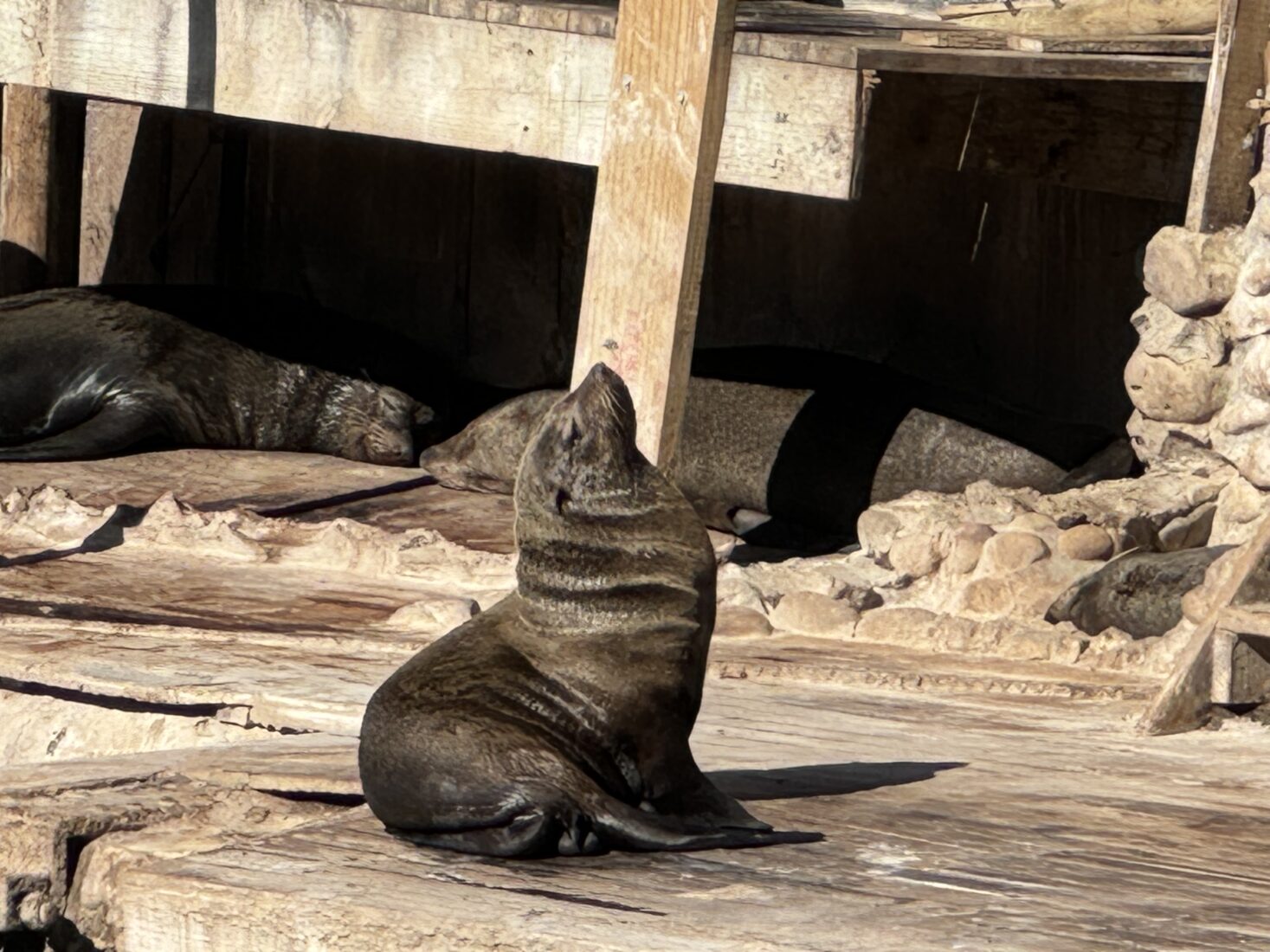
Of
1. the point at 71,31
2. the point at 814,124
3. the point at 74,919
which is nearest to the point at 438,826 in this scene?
the point at 74,919

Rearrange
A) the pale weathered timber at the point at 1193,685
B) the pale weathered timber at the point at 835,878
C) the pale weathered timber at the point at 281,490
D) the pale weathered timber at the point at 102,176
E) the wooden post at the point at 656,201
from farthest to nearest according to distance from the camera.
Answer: the pale weathered timber at the point at 102,176 → the pale weathered timber at the point at 281,490 → the wooden post at the point at 656,201 → the pale weathered timber at the point at 1193,685 → the pale weathered timber at the point at 835,878

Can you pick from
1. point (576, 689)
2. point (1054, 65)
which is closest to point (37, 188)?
point (1054, 65)

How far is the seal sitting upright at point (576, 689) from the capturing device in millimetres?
3615

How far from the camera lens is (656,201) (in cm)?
629

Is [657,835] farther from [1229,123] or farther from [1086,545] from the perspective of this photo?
[1229,123]

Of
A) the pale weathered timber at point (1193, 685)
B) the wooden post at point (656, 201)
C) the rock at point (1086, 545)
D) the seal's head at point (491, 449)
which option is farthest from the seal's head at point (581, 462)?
the seal's head at point (491, 449)

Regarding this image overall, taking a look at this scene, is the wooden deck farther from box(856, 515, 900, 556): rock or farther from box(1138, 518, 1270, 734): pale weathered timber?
box(856, 515, 900, 556): rock

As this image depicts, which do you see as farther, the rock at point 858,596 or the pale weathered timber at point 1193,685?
the rock at point 858,596

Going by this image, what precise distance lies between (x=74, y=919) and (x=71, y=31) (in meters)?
4.86

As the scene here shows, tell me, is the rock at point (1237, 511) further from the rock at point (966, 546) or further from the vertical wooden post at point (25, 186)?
the vertical wooden post at point (25, 186)

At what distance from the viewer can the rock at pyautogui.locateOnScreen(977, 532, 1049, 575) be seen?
6.65 meters

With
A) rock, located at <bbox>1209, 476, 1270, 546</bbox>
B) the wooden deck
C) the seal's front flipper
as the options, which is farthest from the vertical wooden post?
rock, located at <bbox>1209, 476, 1270, 546</bbox>

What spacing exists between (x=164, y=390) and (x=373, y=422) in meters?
0.93

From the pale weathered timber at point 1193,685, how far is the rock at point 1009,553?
1619 millimetres
